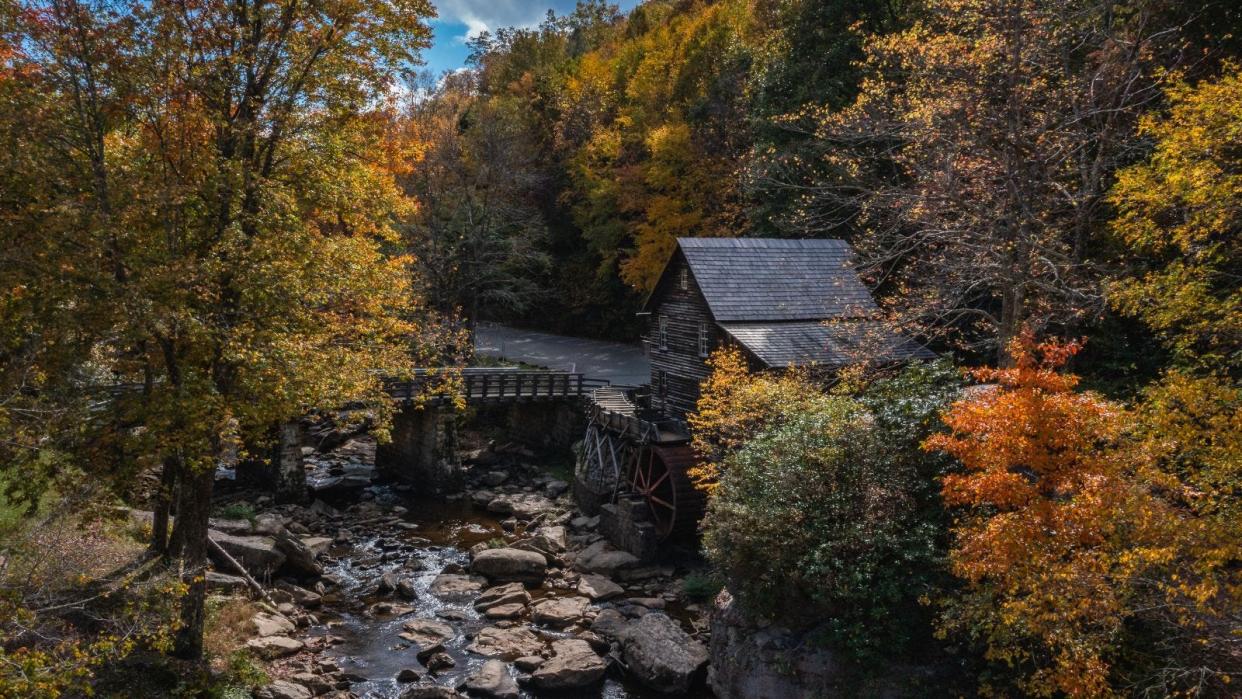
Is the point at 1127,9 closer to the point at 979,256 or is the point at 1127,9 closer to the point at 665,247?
the point at 979,256

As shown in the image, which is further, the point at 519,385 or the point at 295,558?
the point at 519,385

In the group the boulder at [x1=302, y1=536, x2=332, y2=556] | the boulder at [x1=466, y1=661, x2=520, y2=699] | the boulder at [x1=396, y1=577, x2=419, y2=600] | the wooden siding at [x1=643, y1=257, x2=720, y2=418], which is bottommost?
the boulder at [x1=302, y1=536, x2=332, y2=556]

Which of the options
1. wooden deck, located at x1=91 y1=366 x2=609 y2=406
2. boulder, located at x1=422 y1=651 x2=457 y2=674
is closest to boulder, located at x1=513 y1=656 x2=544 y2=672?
boulder, located at x1=422 y1=651 x2=457 y2=674

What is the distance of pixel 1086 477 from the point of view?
867cm

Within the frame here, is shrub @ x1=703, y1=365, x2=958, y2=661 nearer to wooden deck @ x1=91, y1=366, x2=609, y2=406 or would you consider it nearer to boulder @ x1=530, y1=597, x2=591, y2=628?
boulder @ x1=530, y1=597, x2=591, y2=628

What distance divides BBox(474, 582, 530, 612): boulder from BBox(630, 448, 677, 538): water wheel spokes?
464 centimetres

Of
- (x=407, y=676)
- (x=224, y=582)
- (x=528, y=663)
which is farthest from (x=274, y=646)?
(x=528, y=663)

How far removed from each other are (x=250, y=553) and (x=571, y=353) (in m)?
23.9

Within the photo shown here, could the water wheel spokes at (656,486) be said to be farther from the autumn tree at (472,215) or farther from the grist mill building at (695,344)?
the autumn tree at (472,215)

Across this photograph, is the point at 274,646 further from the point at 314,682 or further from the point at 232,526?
the point at 232,526

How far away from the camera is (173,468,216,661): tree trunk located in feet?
38.2

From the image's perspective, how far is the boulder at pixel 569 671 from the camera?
13.6 meters

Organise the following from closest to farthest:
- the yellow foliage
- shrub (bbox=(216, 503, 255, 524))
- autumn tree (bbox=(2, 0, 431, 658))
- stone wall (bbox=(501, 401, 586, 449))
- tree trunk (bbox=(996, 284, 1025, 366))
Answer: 1. autumn tree (bbox=(2, 0, 431, 658))
2. tree trunk (bbox=(996, 284, 1025, 366))
3. the yellow foliage
4. shrub (bbox=(216, 503, 255, 524))
5. stone wall (bbox=(501, 401, 586, 449))

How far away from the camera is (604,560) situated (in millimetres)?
19562
